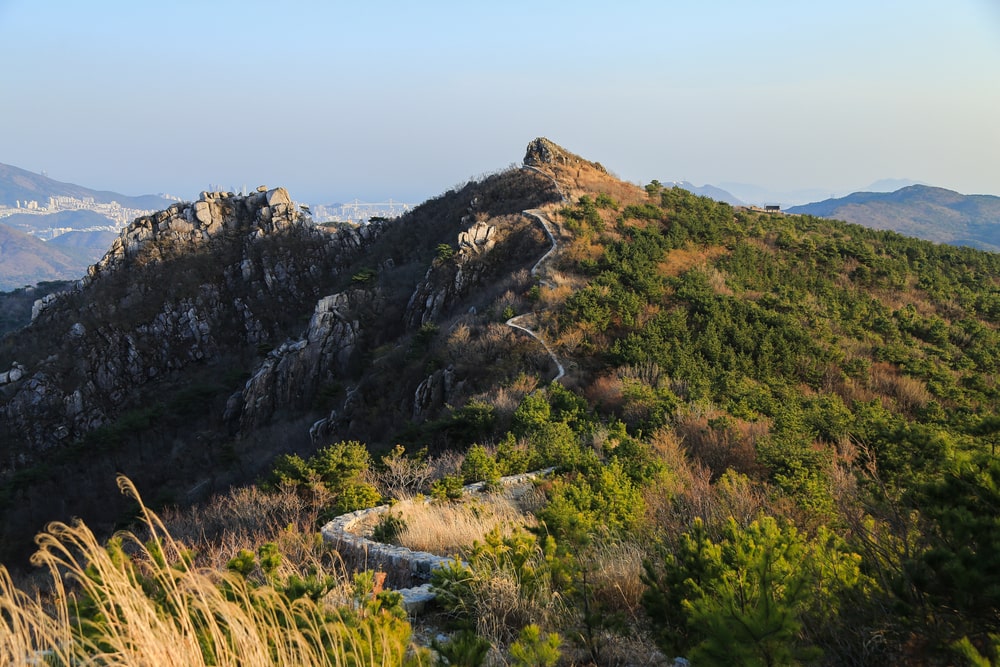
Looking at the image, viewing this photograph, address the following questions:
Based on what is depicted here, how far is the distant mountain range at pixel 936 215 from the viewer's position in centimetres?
8725

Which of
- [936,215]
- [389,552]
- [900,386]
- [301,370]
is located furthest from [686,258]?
[936,215]

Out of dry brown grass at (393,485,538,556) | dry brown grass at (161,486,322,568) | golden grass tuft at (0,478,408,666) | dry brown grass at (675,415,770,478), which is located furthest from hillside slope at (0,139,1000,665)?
golden grass tuft at (0,478,408,666)

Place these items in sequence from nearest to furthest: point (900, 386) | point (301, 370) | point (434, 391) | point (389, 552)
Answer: point (389, 552)
point (900, 386)
point (434, 391)
point (301, 370)

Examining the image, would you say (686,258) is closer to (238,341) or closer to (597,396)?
(597,396)

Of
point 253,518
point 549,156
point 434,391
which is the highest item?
point 549,156

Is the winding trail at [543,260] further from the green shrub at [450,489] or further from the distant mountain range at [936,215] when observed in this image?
the distant mountain range at [936,215]

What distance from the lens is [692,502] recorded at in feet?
19.8

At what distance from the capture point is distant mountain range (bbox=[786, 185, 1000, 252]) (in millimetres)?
87250

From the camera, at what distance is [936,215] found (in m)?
102

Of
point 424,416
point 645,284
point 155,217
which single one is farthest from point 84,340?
point 645,284

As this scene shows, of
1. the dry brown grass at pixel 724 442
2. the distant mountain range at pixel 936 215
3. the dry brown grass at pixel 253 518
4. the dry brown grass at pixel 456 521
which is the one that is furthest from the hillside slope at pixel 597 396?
the distant mountain range at pixel 936 215

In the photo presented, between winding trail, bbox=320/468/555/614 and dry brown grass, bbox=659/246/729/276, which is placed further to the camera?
dry brown grass, bbox=659/246/729/276

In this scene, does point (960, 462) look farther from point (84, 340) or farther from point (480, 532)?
point (84, 340)

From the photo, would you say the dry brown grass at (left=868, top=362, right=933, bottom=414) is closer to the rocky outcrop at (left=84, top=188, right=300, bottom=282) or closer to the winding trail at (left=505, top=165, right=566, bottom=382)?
the winding trail at (left=505, top=165, right=566, bottom=382)
